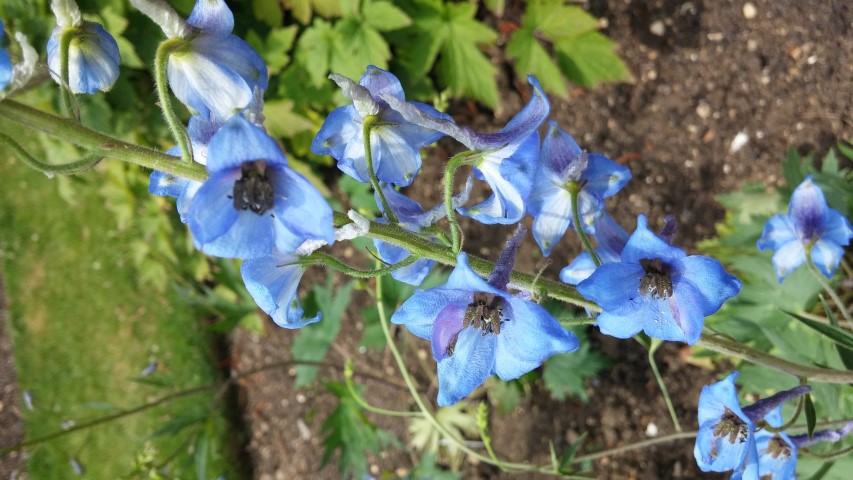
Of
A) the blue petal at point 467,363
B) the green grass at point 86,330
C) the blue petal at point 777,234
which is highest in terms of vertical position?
the blue petal at point 467,363

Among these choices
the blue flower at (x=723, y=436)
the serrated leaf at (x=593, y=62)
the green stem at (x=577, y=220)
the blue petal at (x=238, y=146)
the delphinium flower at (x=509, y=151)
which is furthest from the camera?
the serrated leaf at (x=593, y=62)

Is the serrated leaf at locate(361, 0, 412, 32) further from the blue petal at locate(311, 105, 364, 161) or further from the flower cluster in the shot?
the flower cluster

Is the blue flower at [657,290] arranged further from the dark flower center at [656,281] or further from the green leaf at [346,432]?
the green leaf at [346,432]

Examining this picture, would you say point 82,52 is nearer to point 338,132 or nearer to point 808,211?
point 338,132

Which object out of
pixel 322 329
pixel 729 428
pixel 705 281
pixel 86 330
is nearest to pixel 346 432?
pixel 322 329

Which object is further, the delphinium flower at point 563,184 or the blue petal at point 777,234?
the blue petal at point 777,234

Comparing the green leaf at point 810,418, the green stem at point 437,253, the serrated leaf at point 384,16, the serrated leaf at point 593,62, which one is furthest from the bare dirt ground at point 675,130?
the green stem at point 437,253
